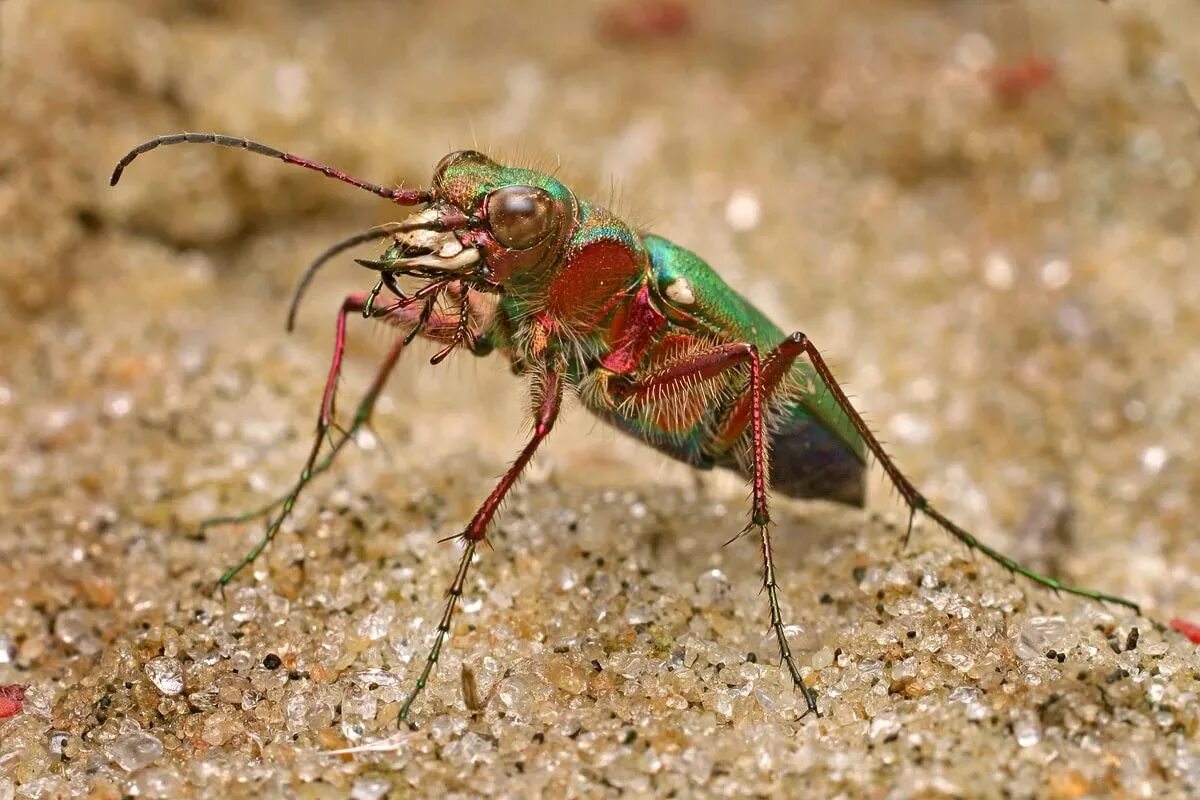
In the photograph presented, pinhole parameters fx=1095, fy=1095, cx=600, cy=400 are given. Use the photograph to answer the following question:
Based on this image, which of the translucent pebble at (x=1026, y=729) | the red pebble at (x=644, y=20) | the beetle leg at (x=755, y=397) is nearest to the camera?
the translucent pebble at (x=1026, y=729)

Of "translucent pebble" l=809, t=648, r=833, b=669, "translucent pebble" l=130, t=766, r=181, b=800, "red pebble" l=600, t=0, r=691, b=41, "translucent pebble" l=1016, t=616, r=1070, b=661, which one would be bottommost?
"translucent pebble" l=130, t=766, r=181, b=800

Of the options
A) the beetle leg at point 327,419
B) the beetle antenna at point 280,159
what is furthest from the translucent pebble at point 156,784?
the beetle antenna at point 280,159

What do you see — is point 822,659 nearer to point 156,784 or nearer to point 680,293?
point 680,293

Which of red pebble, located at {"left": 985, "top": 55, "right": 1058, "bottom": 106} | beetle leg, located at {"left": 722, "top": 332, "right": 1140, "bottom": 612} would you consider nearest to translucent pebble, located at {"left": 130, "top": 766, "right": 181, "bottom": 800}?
beetle leg, located at {"left": 722, "top": 332, "right": 1140, "bottom": 612}

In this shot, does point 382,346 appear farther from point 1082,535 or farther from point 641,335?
point 1082,535

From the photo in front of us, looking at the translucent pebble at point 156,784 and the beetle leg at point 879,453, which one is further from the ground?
the beetle leg at point 879,453

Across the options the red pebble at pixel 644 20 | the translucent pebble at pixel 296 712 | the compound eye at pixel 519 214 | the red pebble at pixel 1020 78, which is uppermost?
the red pebble at pixel 644 20

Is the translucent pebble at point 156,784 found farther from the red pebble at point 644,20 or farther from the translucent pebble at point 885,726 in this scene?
the red pebble at point 644,20

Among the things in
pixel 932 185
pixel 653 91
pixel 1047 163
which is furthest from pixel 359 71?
pixel 1047 163

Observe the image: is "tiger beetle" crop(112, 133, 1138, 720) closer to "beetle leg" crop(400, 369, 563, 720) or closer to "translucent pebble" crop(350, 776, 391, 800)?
"beetle leg" crop(400, 369, 563, 720)
